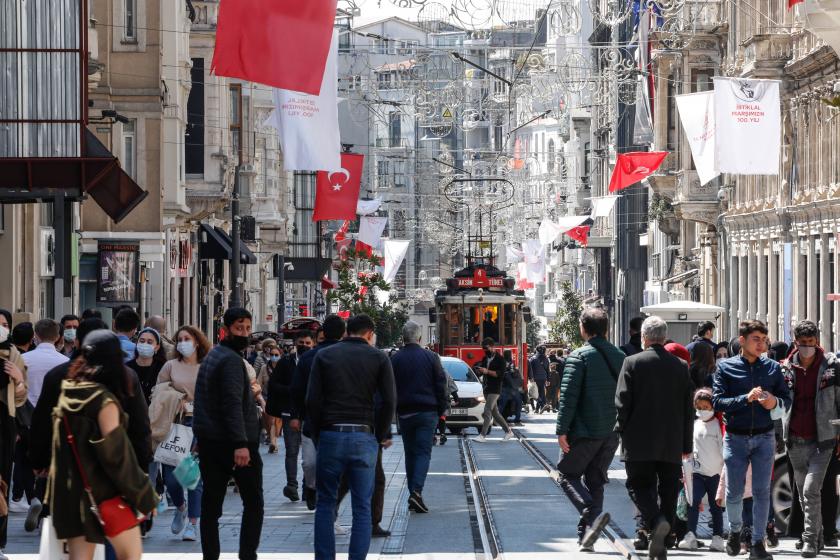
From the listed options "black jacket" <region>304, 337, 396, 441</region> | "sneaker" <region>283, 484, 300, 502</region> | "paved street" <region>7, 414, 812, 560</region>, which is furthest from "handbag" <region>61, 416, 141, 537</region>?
"sneaker" <region>283, 484, 300, 502</region>

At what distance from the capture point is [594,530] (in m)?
13.2

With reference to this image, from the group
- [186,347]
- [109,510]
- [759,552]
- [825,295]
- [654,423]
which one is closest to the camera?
[109,510]

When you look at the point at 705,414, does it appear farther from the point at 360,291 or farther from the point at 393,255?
the point at 360,291

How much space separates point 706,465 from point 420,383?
→ 371cm

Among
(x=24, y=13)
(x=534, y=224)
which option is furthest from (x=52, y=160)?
(x=534, y=224)

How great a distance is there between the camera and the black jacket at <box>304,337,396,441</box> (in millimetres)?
11852

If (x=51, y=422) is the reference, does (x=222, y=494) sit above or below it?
below

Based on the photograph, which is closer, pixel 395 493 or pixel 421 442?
pixel 421 442

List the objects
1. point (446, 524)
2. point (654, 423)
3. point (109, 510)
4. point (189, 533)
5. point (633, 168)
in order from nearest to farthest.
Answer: point (109, 510) → point (654, 423) → point (189, 533) → point (446, 524) → point (633, 168)

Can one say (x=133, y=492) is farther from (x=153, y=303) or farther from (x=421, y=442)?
(x=153, y=303)

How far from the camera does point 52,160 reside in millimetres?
23047

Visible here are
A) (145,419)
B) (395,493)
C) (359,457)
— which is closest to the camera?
(145,419)

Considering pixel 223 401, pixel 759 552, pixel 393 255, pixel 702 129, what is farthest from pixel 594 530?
pixel 393 255

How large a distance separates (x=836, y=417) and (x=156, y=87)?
26.9m
